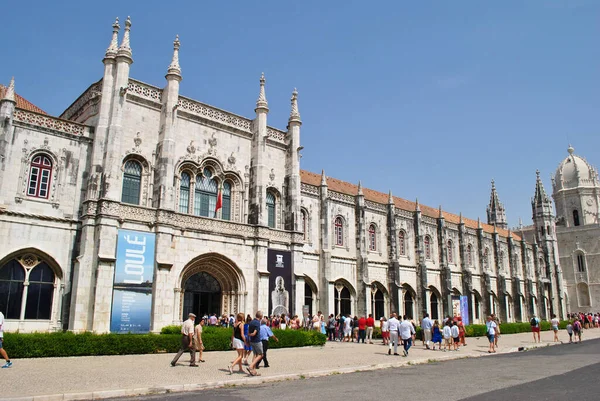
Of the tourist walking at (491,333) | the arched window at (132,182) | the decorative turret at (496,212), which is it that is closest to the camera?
the tourist walking at (491,333)

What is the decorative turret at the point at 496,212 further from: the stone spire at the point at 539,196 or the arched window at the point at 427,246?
the arched window at the point at 427,246

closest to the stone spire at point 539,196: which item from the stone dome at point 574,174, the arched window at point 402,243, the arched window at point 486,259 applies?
the stone dome at point 574,174

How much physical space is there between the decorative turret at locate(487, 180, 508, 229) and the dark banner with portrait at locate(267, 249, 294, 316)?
2195 inches

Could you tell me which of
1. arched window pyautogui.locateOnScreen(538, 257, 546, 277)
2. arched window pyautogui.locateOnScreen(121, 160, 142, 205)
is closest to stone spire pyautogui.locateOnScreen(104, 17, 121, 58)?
arched window pyautogui.locateOnScreen(121, 160, 142, 205)

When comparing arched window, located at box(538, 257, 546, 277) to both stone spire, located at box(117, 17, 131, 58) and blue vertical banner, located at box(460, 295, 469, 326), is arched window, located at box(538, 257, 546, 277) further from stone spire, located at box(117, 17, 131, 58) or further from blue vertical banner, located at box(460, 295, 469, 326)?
stone spire, located at box(117, 17, 131, 58)

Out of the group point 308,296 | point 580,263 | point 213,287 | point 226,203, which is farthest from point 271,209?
point 580,263

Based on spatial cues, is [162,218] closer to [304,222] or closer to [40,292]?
[40,292]

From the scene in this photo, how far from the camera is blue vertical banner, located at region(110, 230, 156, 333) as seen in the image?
68.4ft

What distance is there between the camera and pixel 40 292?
2073 centimetres

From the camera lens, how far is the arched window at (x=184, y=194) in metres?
25.3

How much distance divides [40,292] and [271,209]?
510 inches

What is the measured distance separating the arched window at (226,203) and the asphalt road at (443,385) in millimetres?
14119

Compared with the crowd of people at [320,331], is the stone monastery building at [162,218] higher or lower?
higher

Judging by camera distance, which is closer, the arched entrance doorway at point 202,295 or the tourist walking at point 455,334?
the tourist walking at point 455,334
